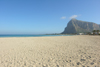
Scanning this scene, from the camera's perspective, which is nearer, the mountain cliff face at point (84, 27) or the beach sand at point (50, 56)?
the beach sand at point (50, 56)

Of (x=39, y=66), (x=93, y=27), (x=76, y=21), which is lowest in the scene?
(x=39, y=66)

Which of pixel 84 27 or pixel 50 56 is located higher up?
pixel 84 27

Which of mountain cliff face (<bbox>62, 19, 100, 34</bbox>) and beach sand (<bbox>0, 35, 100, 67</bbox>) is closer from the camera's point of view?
A: beach sand (<bbox>0, 35, 100, 67</bbox>)

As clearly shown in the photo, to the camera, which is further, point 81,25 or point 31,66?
point 81,25

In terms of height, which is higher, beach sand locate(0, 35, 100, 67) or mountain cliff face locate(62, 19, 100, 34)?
mountain cliff face locate(62, 19, 100, 34)

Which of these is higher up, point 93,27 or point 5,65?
point 93,27

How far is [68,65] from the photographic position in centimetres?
305

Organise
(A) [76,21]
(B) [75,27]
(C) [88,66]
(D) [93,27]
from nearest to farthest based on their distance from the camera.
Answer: (C) [88,66] → (D) [93,27] → (B) [75,27] → (A) [76,21]

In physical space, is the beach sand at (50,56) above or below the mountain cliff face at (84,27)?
below

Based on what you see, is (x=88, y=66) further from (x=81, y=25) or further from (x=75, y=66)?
(x=81, y=25)

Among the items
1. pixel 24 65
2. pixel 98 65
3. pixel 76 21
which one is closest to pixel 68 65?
pixel 98 65

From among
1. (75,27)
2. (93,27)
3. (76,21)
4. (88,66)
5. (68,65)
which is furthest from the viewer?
(76,21)

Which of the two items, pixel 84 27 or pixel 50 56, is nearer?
pixel 50 56

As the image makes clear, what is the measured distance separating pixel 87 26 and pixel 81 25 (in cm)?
1266
